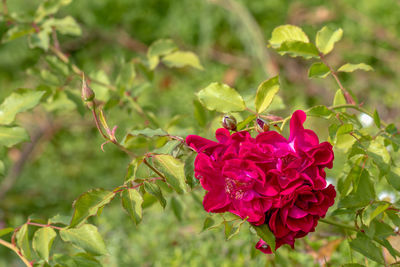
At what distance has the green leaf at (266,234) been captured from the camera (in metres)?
0.57

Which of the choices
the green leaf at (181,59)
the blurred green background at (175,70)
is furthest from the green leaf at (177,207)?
the blurred green background at (175,70)

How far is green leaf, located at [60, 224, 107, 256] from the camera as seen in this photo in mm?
688

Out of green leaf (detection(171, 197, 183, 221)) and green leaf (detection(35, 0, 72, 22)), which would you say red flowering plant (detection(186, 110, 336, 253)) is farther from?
green leaf (detection(35, 0, 72, 22))

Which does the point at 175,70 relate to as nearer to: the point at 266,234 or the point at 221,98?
the point at 221,98

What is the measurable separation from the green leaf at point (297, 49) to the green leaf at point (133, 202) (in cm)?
31

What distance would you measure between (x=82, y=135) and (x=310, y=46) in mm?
1799

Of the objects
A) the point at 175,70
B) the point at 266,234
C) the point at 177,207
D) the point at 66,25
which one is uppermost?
the point at 66,25

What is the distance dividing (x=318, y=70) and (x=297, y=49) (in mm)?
48

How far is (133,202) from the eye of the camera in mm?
643

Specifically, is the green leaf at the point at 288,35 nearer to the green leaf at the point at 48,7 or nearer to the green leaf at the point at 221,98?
the green leaf at the point at 221,98

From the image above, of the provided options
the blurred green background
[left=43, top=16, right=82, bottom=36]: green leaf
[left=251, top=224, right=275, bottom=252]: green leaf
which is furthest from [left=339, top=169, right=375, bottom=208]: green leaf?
the blurred green background

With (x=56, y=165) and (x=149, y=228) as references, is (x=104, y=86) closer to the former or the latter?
(x=149, y=228)

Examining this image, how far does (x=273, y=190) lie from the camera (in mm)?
570

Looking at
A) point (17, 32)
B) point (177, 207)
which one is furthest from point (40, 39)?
point (177, 207)
